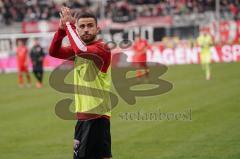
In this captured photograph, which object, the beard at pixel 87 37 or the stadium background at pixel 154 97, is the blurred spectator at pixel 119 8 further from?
the beard at pixel 87 37

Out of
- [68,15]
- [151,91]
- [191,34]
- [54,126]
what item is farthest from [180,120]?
[191,34]

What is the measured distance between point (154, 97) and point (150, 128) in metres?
7.06

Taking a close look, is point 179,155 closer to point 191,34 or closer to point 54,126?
point 54,126

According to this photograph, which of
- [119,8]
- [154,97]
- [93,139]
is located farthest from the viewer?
[119,8]

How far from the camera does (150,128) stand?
15.7 m

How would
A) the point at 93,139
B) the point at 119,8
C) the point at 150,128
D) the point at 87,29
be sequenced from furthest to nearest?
the point at 119,8
the point at 150,128
the point at 93,139
the point at 87,29

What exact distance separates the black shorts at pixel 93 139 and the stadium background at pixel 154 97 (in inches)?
77.7

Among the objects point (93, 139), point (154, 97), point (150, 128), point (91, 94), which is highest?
point (91, 94)

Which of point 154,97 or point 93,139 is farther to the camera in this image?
point 154,97

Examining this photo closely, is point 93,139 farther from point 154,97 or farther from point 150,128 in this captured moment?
point 154,97

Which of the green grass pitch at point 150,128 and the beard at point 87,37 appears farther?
the green grass pitch at point 150,128

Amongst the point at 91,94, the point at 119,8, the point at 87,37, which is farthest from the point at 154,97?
the point at 119,8

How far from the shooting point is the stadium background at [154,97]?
13.5 m

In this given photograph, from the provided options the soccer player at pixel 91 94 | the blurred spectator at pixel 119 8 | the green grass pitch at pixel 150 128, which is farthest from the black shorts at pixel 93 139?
the blurred spectator at pixel 119 8
